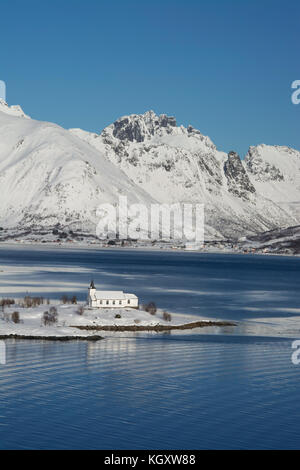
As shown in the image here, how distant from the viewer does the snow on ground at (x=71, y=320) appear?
7850cm

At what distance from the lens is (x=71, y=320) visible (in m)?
85.7

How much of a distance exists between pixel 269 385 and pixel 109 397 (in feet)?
42.1

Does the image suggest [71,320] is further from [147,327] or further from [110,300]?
[110,300]

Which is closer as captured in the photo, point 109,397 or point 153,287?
point 109,397

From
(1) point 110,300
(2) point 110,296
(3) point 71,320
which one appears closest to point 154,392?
(3) point 71,320

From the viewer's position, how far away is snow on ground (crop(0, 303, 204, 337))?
258ft

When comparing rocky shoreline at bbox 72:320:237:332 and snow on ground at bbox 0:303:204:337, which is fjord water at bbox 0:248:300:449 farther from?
snow on ground at bbox 0:303:204:337

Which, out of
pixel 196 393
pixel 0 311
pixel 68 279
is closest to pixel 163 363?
pixel 196 393

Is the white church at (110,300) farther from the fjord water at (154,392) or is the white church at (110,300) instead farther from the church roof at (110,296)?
the fjord water at (154,392)

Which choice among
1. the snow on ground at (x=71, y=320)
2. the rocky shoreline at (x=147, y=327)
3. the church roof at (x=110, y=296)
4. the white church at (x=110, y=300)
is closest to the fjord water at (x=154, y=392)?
the rocky shoreline at (x=147, y=327)

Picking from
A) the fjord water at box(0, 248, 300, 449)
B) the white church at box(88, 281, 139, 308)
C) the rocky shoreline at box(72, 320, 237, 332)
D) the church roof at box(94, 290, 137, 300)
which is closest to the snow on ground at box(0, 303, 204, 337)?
the rocky shoreline at box(72, 320, 237, 332)

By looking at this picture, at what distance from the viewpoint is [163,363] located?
64250 millimetres
